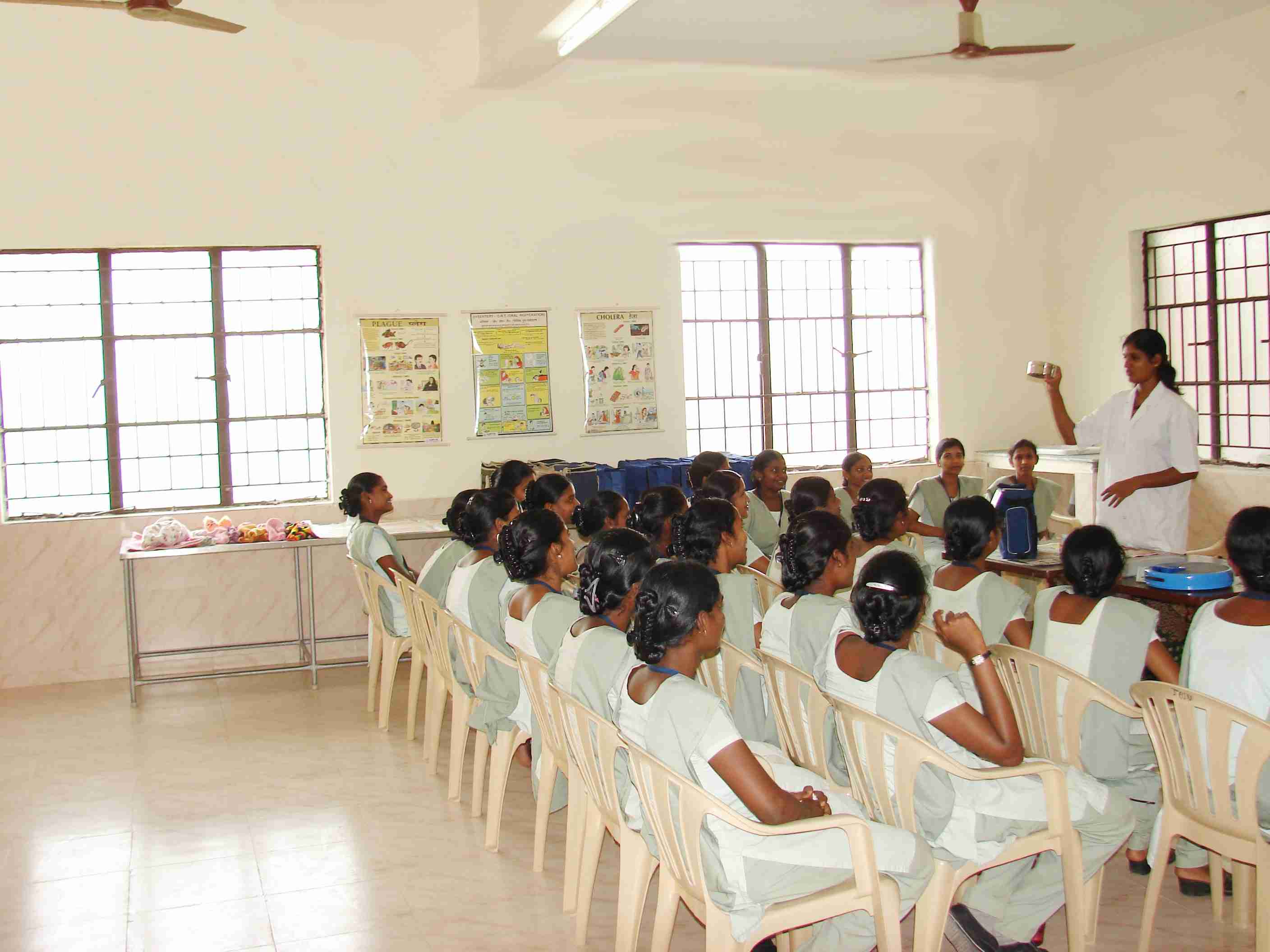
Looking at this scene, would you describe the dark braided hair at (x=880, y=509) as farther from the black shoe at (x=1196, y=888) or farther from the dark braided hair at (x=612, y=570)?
the black shoe at (x=1196, y=888)

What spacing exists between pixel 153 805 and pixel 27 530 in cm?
282

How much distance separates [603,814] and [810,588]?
851 mm

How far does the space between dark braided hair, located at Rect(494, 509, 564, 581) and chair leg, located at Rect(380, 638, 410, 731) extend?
1.77 metres

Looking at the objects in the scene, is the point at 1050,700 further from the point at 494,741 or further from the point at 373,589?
the point at 373,589

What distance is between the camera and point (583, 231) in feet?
24.4

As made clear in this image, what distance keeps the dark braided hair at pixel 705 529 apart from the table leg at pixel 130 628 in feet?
11.3

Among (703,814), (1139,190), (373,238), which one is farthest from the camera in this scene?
(1139,190)

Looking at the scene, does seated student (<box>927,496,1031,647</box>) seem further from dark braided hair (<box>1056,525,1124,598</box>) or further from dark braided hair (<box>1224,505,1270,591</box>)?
dark braided hair (<box>1224,505,1270,591</box>)

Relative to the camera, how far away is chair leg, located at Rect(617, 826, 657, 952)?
9.39 feet

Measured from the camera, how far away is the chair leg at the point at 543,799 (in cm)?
361

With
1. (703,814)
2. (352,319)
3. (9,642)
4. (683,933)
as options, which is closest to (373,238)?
(352,319)

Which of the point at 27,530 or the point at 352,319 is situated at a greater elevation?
the point at 352,319

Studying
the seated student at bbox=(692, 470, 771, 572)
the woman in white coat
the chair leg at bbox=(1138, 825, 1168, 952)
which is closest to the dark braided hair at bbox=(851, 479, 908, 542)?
the seated student at bbox=(692, 470, 771, 572)

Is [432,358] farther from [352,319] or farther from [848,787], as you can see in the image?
[848,787]
